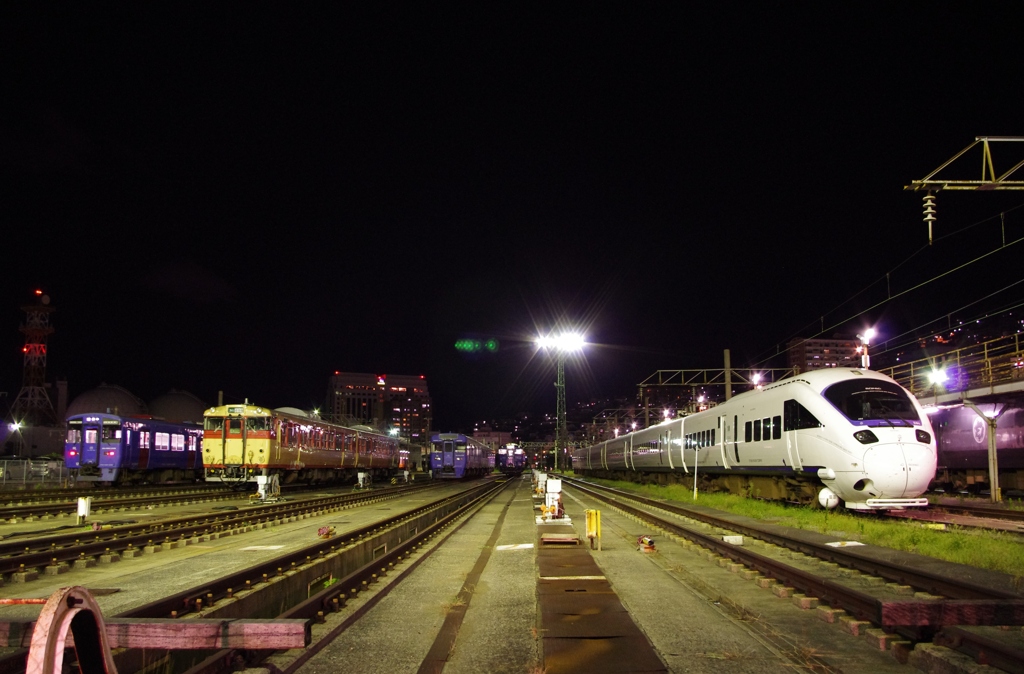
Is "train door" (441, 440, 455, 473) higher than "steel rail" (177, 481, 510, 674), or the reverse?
"steel rail" (177, 481, 510, 674)

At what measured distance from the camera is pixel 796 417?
1719cm

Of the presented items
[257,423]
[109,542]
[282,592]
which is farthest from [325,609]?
[257,423]

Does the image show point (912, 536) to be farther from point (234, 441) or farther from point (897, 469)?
point (234, 441)

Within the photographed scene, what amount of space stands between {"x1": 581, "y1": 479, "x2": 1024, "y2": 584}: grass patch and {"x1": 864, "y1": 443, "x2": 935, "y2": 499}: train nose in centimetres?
66

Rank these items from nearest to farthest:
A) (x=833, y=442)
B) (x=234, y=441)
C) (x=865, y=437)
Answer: (x=865, y=437)
(x=833, y=442)
(x=234, y=441)

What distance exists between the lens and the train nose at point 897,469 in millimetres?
14453

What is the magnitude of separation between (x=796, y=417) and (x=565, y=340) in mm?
24786

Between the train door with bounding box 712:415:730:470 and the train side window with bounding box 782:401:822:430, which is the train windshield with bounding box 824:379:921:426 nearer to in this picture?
the train side window with bounding box 782:401:822:430

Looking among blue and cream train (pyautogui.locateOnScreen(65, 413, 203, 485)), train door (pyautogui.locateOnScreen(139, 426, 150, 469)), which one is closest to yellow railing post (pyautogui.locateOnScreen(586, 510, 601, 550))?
blue and cream train (pyautogui.locateOnScreen(65, 413, 203, 485))

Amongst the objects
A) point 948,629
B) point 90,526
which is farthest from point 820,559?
point 90,526

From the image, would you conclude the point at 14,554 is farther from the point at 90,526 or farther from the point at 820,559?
the point at 820,559

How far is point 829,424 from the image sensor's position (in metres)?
15.5

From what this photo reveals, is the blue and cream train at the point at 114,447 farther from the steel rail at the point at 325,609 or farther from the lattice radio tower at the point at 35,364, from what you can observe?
the lattice radio tower at the point at 35,364

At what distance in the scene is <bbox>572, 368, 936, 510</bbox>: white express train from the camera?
14.6 metres
